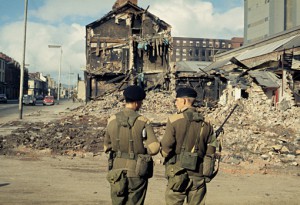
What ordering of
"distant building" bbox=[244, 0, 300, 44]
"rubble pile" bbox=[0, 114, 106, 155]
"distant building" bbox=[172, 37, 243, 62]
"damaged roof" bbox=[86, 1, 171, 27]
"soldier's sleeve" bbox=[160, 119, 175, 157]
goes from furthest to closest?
1. "distant building" bbox=[172, 37, 243, 62]
2. "distant building" bbox=[244, 0, 300, 44]
3. "damaged roof" bbox=[86, 1, 171, 27]
4. "rubble pile" bbox=[0, 114, 106, 155]
5. "soldier's sleeve" bbox=[160, 119, 175, 157]

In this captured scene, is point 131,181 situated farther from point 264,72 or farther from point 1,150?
point 264,72

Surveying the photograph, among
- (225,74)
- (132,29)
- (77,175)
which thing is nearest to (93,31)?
(132,29)

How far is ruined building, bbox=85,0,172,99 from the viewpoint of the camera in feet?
105

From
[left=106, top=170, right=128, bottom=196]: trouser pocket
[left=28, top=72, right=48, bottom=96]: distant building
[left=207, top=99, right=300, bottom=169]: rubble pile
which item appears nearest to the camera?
[left=106, top=170, right=128, bottom=196]: trouser pocket

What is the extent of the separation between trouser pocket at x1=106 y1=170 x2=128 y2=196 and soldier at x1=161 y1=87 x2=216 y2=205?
562mm

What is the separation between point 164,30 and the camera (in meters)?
34.8

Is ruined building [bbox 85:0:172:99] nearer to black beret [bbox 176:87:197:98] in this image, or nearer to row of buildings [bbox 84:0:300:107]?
row of buildings [bbox 84:0:300:107]

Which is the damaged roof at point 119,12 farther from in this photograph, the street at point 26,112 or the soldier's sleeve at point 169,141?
the soldier's sleeve at point 169,141

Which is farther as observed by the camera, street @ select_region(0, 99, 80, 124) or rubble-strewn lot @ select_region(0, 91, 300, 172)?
street @ select_region(0, 99, 80, 124)

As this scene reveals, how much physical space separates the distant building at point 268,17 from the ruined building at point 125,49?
1314 inches

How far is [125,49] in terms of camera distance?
107ft

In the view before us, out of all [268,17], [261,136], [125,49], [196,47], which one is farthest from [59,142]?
[196,47]

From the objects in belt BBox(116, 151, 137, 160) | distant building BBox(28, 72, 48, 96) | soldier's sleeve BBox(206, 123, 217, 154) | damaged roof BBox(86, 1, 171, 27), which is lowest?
belt BBox(116, 151, 137, 160)

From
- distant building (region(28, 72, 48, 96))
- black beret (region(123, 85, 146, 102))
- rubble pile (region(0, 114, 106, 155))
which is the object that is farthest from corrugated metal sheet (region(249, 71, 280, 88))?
distant building (region(28, 72, 48, 96))
